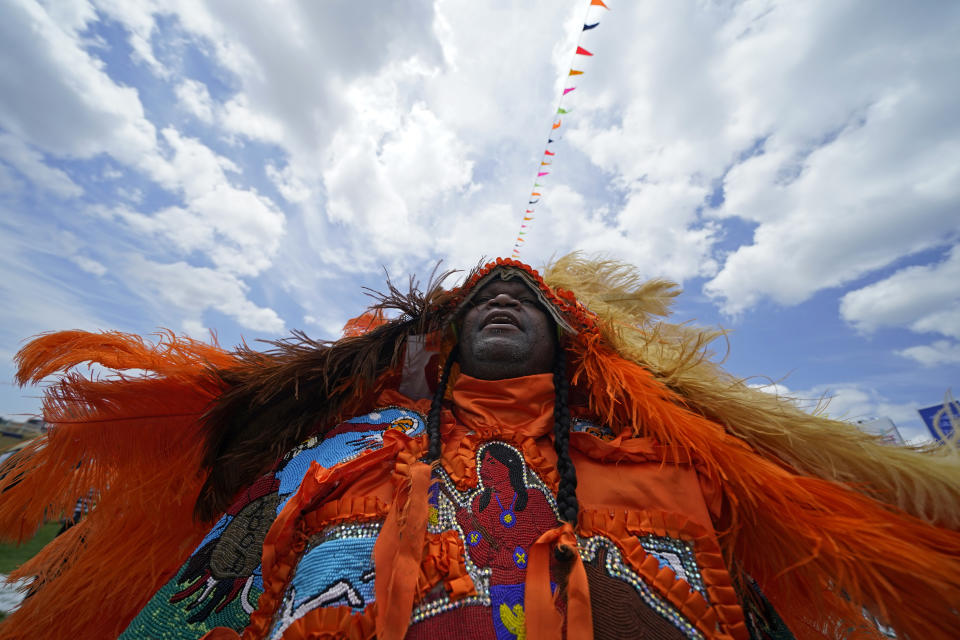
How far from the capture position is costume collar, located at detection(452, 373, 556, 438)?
6.23 ft

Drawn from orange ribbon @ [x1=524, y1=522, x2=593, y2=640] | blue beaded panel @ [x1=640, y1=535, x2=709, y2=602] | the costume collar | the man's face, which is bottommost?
orange ribbon @ [x1=524, y1=522, x2=593, y2=640]

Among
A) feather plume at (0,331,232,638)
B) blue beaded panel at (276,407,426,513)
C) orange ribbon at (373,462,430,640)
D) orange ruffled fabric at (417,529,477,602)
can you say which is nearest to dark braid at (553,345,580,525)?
orange ruffled fabric at (417,529,477,602)

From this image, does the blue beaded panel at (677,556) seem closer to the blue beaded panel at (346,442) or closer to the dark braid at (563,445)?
the dark braid at (563,445)

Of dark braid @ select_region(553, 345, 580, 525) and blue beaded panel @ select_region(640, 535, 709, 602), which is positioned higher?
dark braid @ select_region(553, 345, 580, 525)

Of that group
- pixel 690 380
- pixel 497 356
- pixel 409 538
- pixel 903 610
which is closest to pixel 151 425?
pixel 409 538

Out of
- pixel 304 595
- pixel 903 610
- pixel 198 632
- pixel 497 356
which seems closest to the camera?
pixel 903 610

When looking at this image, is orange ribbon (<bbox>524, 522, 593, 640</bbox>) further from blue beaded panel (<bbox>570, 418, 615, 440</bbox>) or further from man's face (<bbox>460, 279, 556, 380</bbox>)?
man's face (<bbox>460, 279, 556, 380</bbox>)

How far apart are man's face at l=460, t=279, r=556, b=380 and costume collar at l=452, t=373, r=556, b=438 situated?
0.07 meters

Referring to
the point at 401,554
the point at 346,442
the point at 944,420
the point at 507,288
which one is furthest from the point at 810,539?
the point at 346,442

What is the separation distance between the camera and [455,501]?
60.5 inches

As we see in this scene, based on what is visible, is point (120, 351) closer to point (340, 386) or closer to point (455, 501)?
point (340, 386)

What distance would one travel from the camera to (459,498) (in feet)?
5.09

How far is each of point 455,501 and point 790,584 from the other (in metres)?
1.26

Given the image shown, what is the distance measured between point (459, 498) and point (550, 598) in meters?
0.47
